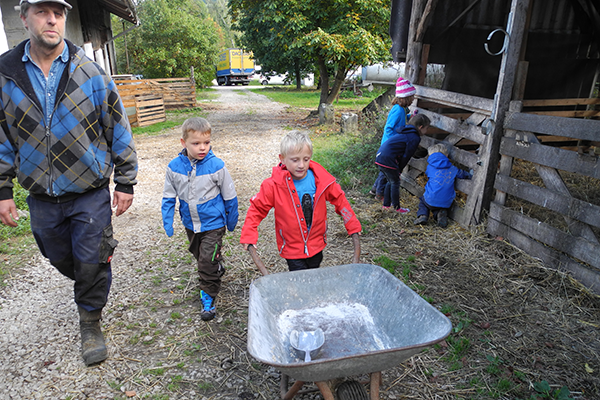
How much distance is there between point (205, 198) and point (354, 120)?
8.87 metres

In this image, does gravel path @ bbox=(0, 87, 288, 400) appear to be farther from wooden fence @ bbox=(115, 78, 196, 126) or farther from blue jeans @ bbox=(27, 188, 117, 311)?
wooden fence @ bbox=(115, 78, 196, 126)

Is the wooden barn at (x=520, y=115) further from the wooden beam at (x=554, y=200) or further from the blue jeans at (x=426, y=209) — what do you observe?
the blue jeans at (x=426, y=209)

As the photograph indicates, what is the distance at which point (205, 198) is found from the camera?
3352mm

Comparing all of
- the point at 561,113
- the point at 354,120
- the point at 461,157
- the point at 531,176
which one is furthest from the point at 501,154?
the point at 354,120

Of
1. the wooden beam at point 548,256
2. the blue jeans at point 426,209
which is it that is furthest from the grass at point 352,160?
the wooden beam at point 548,256

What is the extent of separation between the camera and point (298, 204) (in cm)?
292

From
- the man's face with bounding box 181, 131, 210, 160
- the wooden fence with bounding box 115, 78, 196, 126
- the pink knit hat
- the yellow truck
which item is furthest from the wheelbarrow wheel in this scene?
the yellow truck

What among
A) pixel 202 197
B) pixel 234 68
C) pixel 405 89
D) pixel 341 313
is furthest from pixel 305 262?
pixel 234 68

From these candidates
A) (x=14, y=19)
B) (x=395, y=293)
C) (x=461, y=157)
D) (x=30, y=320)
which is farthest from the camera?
(x=14, y=19)

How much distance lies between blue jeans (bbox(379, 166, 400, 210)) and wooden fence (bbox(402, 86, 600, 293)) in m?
0.77

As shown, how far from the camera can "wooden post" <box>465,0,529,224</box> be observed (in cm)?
430

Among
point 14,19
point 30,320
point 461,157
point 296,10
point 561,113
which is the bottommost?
point 30,320

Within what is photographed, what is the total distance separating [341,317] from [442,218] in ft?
10.5

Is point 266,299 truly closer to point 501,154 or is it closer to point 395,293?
point 395,293
